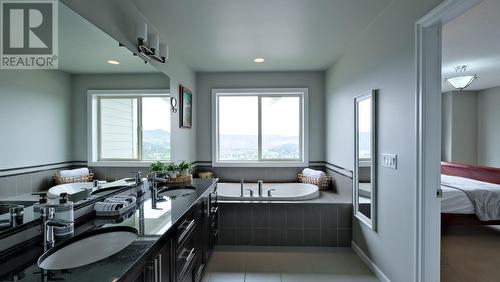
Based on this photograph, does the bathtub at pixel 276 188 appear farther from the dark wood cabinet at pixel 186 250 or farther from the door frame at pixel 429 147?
the door frame at pixel 429 147

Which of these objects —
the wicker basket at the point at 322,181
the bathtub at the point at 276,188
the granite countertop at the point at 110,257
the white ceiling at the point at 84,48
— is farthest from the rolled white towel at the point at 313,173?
the white ceiling at the point at 84,48

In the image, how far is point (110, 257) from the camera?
3.40ft

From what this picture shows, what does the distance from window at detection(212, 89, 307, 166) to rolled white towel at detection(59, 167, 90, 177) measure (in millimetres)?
2605

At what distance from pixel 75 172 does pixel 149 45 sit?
4.43 feet

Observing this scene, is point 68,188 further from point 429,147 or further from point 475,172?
point 475,172

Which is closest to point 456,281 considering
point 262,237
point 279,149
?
point 262,237

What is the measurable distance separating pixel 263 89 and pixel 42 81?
3147 millimetres

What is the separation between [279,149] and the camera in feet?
14.0

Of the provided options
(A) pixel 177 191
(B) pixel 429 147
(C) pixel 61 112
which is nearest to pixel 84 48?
(C) pixel 61 112

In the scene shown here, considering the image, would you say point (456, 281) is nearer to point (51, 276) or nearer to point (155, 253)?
point (155, 253)

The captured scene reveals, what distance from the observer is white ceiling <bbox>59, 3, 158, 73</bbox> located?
146 centimetres

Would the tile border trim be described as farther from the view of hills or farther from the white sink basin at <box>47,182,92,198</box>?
the view of hills

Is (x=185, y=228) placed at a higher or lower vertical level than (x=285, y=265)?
higher

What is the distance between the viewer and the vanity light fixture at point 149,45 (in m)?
2.11
